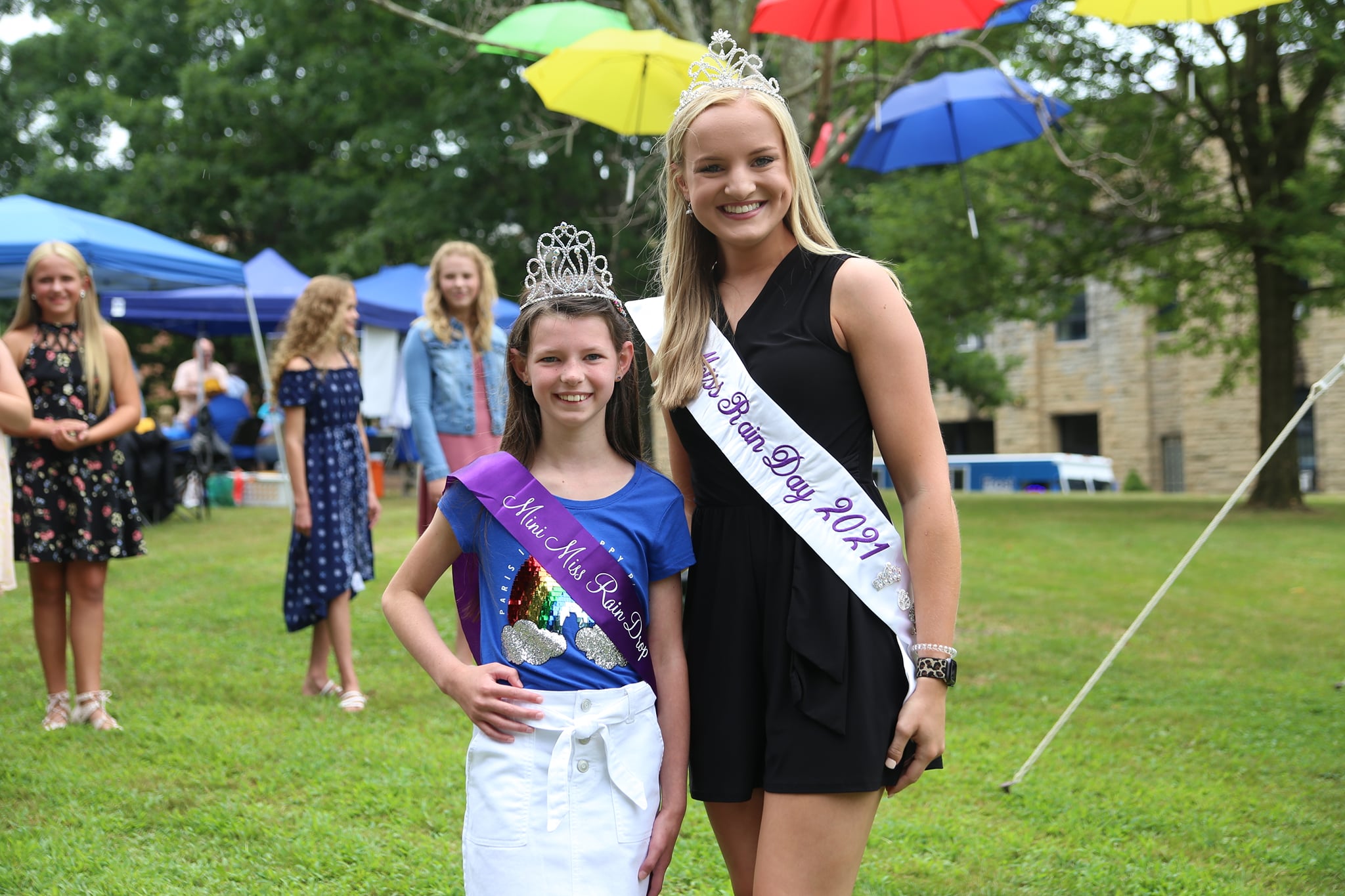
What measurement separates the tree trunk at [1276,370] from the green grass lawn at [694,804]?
710 cm

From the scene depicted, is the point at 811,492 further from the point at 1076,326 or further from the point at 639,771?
the point at 1076,326

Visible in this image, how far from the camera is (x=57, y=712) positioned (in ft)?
15.0

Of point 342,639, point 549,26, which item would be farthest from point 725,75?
point 549,26

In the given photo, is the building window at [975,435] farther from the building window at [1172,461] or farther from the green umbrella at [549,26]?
the green umbrella at [549,26]

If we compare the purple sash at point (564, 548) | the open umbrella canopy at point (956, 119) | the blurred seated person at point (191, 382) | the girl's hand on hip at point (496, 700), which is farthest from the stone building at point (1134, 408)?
the girl's hand on hip at point (496, 700)

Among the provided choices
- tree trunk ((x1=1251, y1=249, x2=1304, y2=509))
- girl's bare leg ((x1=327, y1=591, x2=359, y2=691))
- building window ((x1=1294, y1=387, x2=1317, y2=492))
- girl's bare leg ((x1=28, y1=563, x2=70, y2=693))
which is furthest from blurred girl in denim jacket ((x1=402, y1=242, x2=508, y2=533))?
building window ((x1=1294, y1=387, x2=1317, y2=492))

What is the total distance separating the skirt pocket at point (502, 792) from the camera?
1.77 meters

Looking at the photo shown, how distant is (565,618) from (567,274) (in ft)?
1.85

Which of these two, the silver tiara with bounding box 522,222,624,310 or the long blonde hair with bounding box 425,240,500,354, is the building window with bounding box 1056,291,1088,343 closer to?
the long blonde hair with bounding box 425,240,500,354

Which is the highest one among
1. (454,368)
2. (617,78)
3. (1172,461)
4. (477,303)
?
(617,78)

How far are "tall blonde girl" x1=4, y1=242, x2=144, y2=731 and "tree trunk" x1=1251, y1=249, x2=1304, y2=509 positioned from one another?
1301 cm

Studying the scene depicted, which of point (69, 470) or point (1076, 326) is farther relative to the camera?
point (1076, 326)

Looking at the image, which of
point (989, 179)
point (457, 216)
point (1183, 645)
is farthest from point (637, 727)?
point (457, 216)

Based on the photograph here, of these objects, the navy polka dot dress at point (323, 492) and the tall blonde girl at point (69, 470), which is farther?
the navy polka dot dress at point (323, 492)
